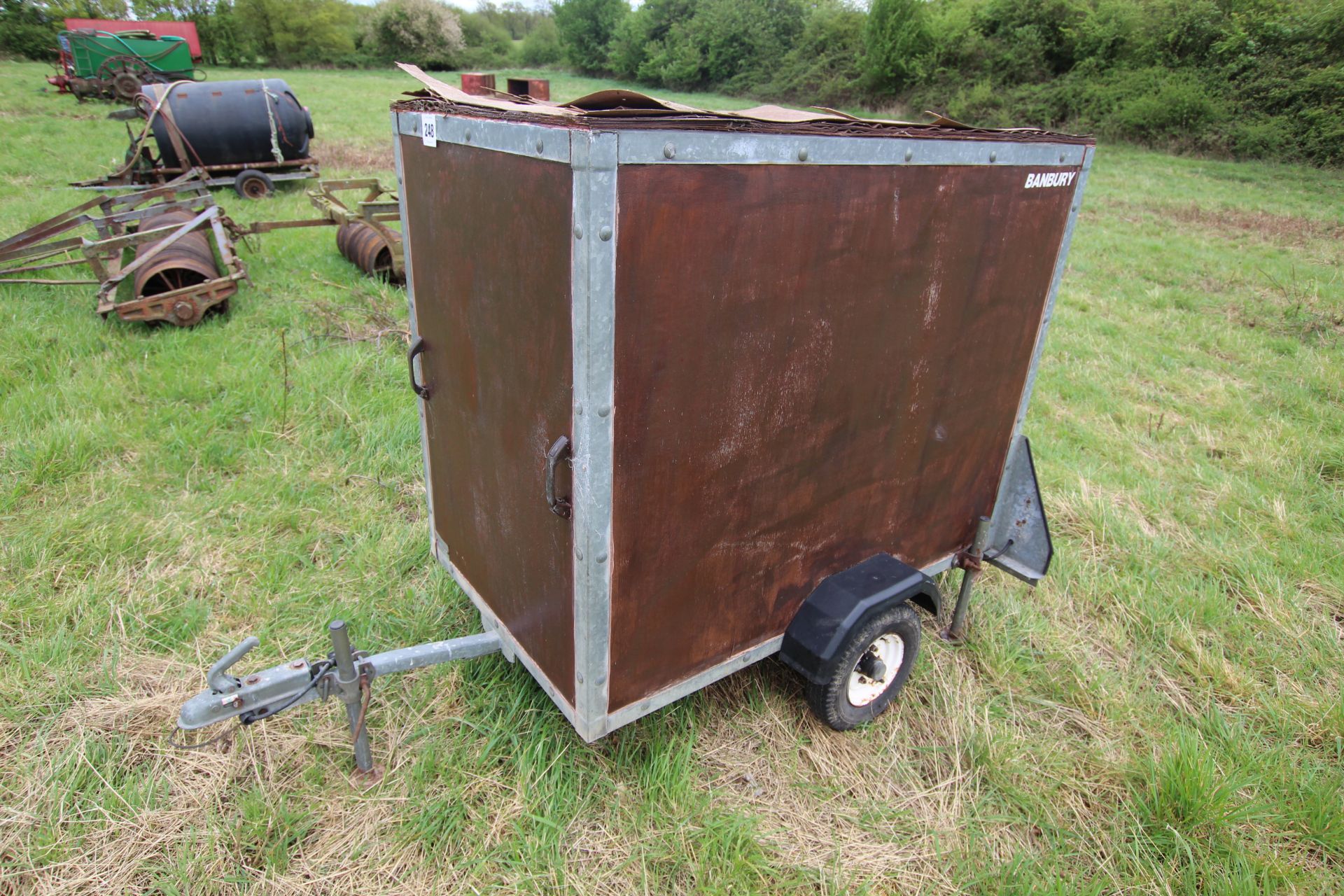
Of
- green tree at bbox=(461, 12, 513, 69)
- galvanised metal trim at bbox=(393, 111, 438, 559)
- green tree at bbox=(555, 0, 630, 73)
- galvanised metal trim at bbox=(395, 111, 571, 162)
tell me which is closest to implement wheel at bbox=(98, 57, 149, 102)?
galvanised metal trim at bbox=(393, 111, 438, 559)

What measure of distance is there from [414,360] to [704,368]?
134 centimetres

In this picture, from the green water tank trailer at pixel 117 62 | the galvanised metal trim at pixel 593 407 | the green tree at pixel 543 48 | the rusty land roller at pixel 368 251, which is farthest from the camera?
the green tree at pixel 543 48

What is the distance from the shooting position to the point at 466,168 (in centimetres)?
204

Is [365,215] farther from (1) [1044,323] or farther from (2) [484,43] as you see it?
A: (2) [484,43]

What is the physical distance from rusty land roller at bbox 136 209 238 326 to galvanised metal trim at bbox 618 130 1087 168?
576cm

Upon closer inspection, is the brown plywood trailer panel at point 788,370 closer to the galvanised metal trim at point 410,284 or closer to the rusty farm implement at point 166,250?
the galvanised metal trim at point 410,284

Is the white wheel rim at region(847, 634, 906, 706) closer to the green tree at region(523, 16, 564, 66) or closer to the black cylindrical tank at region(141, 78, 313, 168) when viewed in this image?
the black cylindrical tank at region(141, 78, 313, 168)

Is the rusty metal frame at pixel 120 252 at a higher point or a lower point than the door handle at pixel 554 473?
lower

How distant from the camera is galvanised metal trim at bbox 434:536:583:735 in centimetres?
224

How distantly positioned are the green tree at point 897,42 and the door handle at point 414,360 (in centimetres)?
3757

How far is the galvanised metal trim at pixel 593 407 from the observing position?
154 centimetres

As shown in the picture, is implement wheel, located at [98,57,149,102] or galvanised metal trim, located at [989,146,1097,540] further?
implement wheel, located at [98,57,149,102]

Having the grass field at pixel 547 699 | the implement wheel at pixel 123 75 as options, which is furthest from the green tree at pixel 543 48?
the grass field at pixel 547 699

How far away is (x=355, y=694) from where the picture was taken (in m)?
2.29
